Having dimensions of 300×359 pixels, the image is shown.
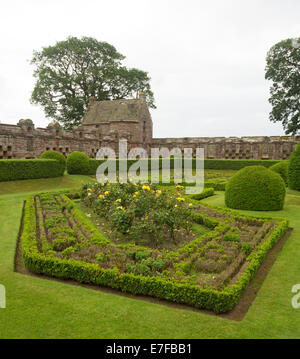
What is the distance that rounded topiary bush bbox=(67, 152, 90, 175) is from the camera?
1966cm

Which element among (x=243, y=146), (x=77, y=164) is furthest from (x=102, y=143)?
(x=243, y=146)

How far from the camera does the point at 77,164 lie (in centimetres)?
1970

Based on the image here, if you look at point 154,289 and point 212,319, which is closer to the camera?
point 212,319

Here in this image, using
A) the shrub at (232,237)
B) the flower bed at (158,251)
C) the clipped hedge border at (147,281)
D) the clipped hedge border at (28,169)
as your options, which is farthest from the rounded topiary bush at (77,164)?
the shrub at (232,237)

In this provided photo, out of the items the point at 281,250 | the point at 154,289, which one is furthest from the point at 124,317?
the point at 281,250

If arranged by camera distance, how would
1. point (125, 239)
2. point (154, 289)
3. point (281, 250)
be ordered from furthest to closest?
point (125, 239), point (281, 250), point (154, 289)

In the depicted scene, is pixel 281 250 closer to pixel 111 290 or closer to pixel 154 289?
pixel 154 289

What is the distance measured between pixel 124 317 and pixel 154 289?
27.9 inches

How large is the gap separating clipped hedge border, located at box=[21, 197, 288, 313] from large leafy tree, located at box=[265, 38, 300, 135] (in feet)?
103

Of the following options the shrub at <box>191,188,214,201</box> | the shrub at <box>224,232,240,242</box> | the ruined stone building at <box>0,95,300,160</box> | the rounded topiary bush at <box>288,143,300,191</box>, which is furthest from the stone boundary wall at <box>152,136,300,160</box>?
the shrub at <box>224,232,240,242</box>

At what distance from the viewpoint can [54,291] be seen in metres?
4.61

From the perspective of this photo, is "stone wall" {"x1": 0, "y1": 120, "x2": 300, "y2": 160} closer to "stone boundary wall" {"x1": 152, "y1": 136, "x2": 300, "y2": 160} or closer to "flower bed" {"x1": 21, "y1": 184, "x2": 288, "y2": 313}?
"stone boundary wall" {"x1": 152, "y1": 136, "x2": 300, "y2": 160}
